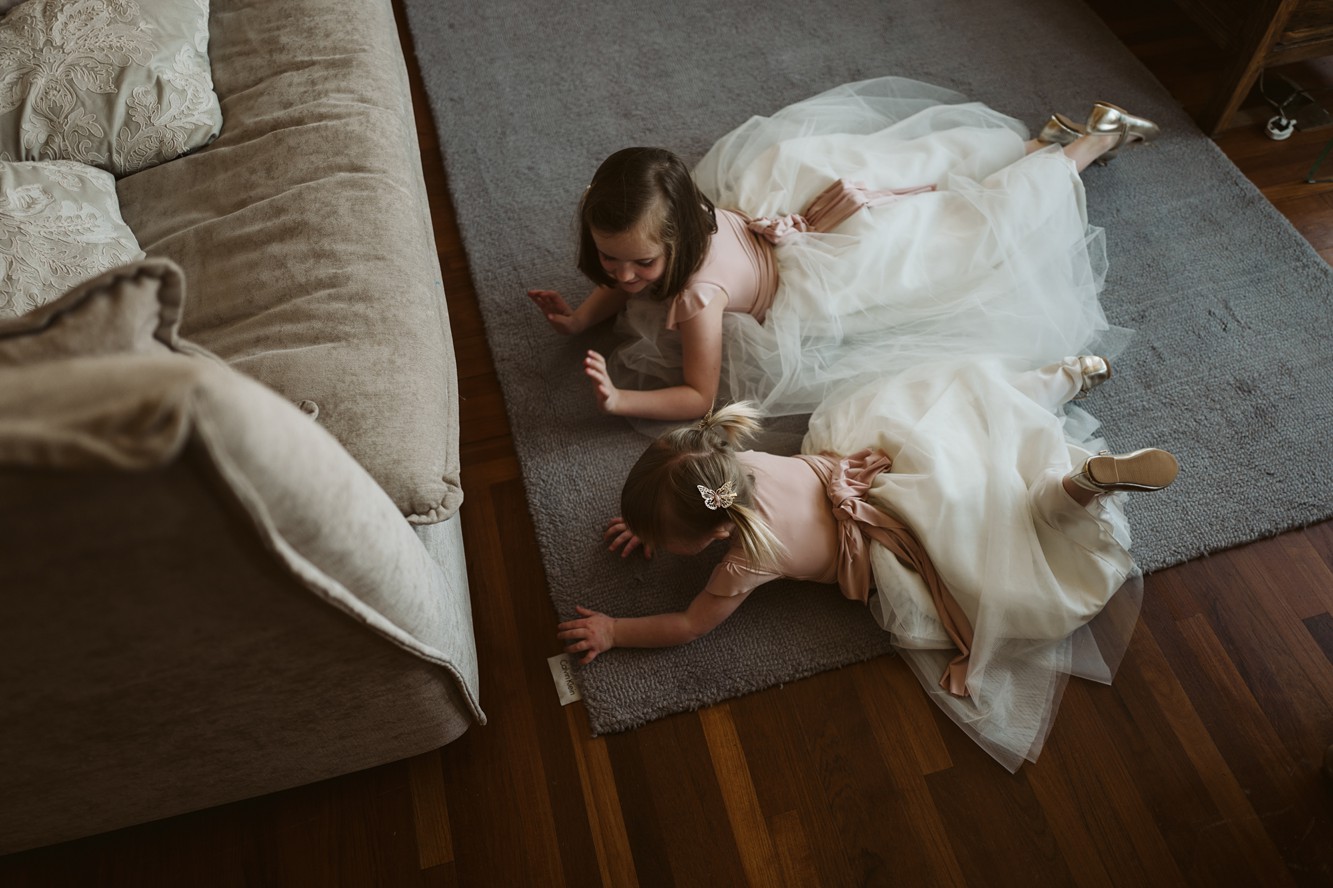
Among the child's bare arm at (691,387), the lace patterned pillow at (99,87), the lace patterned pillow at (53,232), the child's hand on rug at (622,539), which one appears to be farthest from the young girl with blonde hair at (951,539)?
the lace patterned pillow at (99,87)

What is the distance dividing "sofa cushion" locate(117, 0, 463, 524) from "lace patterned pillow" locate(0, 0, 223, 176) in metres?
0.05

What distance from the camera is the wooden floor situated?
1139 millimetres

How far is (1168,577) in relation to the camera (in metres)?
1.33

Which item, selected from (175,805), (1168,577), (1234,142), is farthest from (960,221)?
(175,805)

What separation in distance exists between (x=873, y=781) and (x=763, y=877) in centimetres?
20

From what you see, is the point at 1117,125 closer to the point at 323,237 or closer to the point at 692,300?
the point at 692,300

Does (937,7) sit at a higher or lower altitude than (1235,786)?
higher

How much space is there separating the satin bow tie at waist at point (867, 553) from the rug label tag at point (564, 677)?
1.40ft

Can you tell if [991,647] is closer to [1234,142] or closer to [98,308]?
[98,308]

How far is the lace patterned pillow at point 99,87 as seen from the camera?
1.27m

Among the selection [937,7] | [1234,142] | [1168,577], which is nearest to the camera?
[1168,577]

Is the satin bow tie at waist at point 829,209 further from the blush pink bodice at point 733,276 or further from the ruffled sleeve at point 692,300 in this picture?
the ruffled sleeve at point 692,300

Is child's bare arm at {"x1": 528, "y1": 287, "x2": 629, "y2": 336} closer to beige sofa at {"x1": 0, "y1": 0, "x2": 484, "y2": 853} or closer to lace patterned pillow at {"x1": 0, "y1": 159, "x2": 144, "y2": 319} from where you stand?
beige sofa at {"x1": 0, "y1": 0, "x2": 484, "y2": 853}

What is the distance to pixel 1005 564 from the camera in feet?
3.90
